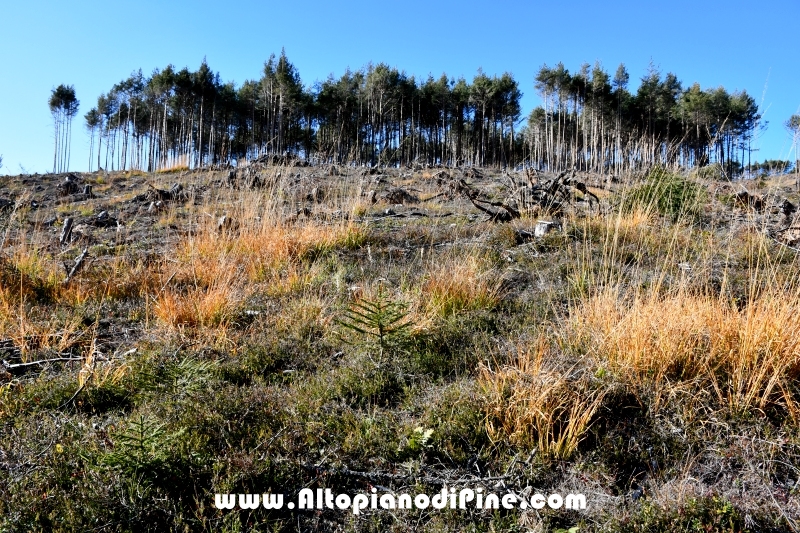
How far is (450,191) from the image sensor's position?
910cm

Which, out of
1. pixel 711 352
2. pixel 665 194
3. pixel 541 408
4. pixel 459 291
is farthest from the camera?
pixel 665 194

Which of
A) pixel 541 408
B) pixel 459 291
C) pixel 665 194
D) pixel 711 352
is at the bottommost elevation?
pixel 541 408

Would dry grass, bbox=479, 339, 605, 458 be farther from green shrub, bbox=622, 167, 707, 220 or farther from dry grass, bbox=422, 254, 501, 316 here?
green shrub, bbox=622, 167, 707, 220

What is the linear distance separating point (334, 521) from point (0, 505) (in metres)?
1.14

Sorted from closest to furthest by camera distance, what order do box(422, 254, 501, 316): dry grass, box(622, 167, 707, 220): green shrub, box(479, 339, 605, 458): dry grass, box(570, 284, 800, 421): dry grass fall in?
box(479, 339, 605, 458): dry grass < box(570, 284, 800, 421): dry grass < box(422, 254, 501, 316): dry grass < box(622, 167, 707, 220): green shrub

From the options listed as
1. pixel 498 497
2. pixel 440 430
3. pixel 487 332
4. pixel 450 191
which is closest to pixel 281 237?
pixel 487 332

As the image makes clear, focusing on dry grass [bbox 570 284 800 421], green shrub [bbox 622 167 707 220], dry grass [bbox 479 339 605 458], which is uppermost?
green shrub [bbox 622 167 707 220]

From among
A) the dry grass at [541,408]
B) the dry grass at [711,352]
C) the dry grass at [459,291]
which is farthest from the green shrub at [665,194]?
the dry grass at [541,408]

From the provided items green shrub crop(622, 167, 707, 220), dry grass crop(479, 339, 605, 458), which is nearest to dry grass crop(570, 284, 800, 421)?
dry grass crop(479, 339, 605, 458)

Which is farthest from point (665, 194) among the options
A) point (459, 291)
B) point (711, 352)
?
point (711, 352)

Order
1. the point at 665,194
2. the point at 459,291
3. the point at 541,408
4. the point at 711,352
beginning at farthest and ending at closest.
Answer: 1. the point at 665,194
2. the point at 459,291
3. the point at 711,352
4. the point at 541,408

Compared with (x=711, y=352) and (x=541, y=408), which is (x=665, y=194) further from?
(x=541, y=408)

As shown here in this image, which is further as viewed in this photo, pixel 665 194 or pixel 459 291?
pixel 665 194

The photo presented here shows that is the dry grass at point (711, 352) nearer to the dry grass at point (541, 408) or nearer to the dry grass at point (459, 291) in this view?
the dry grass at point (541, 408)
